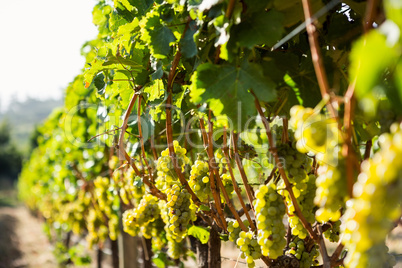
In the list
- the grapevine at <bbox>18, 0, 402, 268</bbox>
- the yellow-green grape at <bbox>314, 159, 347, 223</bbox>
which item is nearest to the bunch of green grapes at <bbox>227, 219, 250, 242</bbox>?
the grapevine at <bbox>18, 0, 402, 268</bbox>

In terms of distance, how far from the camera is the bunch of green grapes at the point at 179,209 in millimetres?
1399

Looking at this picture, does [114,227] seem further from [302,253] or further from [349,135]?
[349,135]

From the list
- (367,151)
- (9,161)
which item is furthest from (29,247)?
(9,161)

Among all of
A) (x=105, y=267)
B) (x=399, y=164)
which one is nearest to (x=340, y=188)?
(x=399, y=164)

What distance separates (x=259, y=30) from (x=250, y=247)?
0.62 metres

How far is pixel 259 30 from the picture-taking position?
3.13 feet

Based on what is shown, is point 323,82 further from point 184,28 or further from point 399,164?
point 184,28

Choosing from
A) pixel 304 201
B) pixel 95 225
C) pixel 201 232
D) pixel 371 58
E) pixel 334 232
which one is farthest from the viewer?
pixel 95 225

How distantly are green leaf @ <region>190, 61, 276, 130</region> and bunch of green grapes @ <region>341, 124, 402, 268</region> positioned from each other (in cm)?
41

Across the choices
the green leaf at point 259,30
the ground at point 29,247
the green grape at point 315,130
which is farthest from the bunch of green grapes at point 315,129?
the ground at point 29,247

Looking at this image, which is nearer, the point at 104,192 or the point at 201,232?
the point at 201,232

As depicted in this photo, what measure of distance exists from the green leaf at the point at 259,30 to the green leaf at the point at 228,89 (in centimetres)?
6

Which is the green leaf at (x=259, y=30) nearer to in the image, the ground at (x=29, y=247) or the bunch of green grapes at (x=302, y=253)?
the bunch of green grapes at (x=302, y=253)

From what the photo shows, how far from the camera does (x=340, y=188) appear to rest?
750mm
